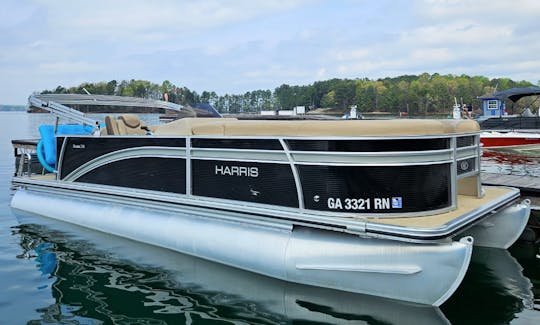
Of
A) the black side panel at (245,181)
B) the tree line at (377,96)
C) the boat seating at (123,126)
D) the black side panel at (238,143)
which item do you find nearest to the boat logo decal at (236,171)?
the black side panel at (245,181)

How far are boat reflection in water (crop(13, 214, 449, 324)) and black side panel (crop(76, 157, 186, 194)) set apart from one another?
86 cm

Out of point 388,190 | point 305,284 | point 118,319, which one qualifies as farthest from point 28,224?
point 388,190

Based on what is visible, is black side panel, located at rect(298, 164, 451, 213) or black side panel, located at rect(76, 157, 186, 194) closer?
black side panel, located at rect(298, 164, 451, 213)

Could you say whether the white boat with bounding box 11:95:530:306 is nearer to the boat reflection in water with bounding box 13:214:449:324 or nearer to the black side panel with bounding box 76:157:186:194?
the black side panel with bounding box 76:157:186:194

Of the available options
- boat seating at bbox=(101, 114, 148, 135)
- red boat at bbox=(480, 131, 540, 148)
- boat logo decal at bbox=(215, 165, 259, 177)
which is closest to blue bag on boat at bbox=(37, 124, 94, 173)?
boat seating at bbox=(101, 114, 148, 135)

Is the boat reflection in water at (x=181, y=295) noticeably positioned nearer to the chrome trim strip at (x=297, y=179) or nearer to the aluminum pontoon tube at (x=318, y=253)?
the aluminum pontoon tube at (x=318, y=253)

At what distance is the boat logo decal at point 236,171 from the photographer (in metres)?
5.66

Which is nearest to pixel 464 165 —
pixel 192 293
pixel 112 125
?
pixel 192 293

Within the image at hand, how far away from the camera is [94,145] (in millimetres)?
7660

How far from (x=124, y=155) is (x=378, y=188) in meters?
3.90

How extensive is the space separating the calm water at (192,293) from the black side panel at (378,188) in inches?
36.3

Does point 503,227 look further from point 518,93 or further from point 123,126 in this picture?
point 518,93

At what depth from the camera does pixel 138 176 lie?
276 inches

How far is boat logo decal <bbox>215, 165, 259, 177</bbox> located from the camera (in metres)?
5.66
